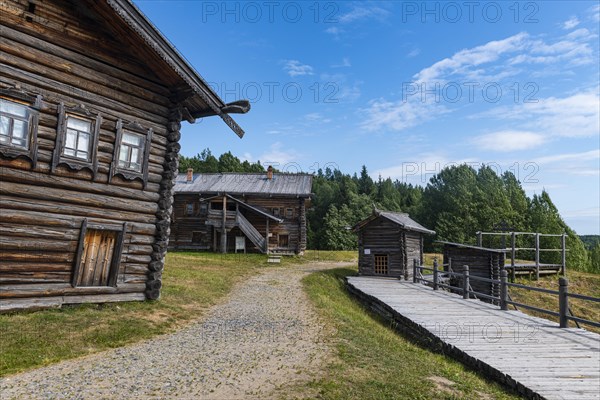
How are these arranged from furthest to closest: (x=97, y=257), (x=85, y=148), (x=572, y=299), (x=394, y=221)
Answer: (x=572, y=299) → (x=394, y=221) → (x=97, y=257) → (x=85, y=148)

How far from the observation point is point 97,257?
10008 millimetres

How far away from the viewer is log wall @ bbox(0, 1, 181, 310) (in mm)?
8422

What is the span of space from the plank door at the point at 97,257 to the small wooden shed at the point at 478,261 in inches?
796

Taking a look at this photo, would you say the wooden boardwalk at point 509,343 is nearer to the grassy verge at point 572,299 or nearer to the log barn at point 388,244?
the log barn at point 388,244

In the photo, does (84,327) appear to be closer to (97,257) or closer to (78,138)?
(97,257)

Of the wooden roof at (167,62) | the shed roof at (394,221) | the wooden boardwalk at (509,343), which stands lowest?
the wooden boardwalk at (509,343)

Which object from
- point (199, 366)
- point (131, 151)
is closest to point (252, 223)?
point (131, 151)

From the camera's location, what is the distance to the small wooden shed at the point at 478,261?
23219 mm

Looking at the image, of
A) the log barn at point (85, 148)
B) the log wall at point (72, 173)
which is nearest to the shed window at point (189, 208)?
the log barn at point (85, 148)

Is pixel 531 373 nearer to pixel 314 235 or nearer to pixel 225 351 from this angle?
pixel 225 351

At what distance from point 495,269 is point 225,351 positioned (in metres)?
21.5

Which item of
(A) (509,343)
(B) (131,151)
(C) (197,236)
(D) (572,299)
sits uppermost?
(B) (131,151)

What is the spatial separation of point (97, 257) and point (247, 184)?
3021 cm

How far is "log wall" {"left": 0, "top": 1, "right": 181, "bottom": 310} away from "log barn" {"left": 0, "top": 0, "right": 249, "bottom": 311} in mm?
26
